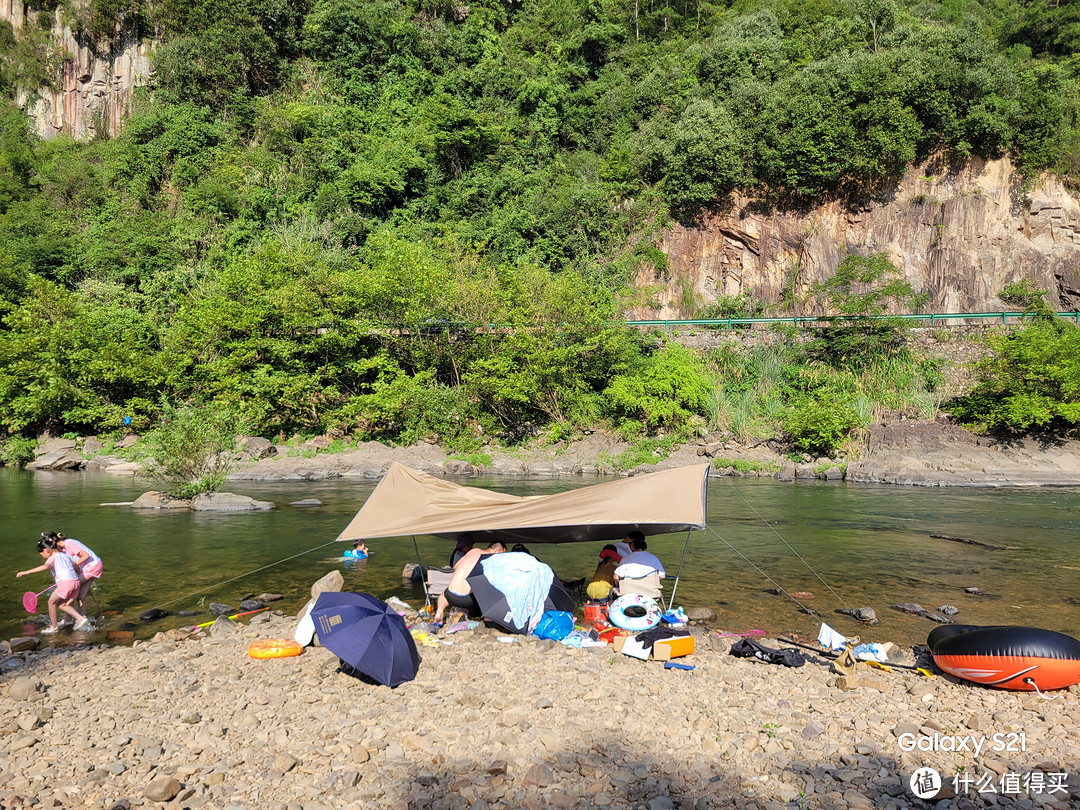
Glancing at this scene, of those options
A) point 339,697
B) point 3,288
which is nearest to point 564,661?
point 339,697

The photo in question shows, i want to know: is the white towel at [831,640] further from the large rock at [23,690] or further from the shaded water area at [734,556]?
the large rock at [23,690]

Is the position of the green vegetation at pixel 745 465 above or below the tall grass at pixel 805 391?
below

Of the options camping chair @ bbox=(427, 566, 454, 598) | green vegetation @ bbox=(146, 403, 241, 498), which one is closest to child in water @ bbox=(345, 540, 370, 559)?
camping chair @ bbox=(427, 566, 454, 598)

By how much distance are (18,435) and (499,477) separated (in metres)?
22.7

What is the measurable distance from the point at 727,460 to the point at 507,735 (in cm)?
2358

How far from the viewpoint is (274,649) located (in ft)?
27.6

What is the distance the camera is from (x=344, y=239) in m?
41.6

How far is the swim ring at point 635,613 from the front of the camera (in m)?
9.21

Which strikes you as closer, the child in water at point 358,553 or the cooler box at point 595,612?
the cooler box at point 595,612

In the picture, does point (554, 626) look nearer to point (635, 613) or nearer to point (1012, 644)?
point (635, 613)

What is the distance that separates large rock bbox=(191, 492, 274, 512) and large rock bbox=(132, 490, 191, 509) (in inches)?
11.9

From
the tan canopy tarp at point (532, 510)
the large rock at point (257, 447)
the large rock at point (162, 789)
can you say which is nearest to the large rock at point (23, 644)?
the tan canopy tarp at point (532, 510)

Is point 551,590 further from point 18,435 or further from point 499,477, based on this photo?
point 18,435

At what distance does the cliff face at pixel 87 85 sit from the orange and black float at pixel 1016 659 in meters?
66.0
